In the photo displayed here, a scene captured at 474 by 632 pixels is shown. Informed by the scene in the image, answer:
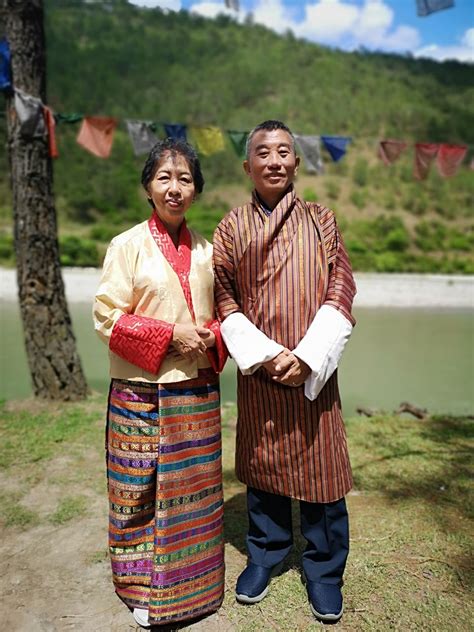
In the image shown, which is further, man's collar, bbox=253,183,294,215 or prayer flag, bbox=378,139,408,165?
prayer flag, bbox=378,139,408,165

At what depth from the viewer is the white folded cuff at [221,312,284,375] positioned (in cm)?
176

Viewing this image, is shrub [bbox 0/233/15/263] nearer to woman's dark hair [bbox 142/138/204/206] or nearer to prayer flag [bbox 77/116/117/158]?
prayer flag [bbox 77/116/117/158]

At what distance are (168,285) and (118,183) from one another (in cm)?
1982

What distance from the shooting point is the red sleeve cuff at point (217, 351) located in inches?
73.1

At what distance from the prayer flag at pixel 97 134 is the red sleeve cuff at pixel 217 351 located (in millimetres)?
3397

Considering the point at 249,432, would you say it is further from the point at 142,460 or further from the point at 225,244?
the point at 225,244

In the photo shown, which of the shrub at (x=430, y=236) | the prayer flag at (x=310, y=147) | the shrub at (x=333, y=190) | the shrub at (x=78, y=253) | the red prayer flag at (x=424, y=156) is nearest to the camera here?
the prayer flag at (x=310, y=147)

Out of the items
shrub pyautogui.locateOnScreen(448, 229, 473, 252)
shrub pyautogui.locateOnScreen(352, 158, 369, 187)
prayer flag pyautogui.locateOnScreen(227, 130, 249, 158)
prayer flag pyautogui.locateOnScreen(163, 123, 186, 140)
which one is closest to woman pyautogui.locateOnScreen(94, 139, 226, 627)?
prayer flag pyautogui.locateOnScreen(227, 130, 249, 158)

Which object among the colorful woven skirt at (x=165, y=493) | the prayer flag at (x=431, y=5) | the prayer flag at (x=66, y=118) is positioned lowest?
the colorful woven skirt at (x=165, y=493)

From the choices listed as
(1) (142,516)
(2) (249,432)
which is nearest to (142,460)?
(1) (142,516)

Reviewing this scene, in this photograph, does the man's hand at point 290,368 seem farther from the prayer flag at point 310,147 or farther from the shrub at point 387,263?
the shrub at point 387,263

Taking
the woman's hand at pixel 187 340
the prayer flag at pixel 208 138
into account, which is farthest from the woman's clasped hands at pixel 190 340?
the prayer flag at pixel 208 138

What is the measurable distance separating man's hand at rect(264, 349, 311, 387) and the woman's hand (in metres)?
0.24

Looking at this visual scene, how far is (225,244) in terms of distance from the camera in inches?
75.0
